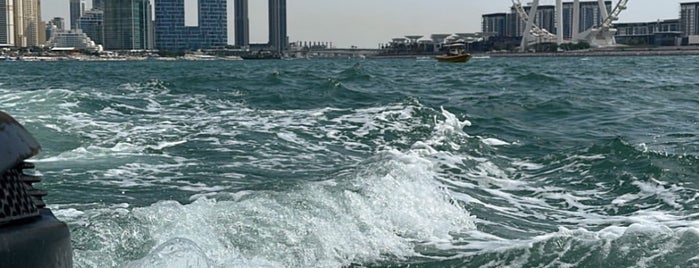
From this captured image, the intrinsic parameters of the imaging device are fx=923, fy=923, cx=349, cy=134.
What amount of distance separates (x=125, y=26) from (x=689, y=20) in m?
72.6

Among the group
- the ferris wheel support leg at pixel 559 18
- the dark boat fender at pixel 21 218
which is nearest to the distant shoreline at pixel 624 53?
the ferris wheel support leg at pixel 559 18

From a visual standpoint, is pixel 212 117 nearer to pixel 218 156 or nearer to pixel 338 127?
pixel 338 127

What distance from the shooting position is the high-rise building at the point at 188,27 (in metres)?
115

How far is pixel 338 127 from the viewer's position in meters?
12.3

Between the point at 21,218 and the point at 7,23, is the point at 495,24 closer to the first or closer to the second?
the point at 7,23

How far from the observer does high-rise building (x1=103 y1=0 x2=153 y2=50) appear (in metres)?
111

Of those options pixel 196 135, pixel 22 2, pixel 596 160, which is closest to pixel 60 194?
pixel 196 135

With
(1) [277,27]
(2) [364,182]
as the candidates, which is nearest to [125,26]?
(1) [277,27]

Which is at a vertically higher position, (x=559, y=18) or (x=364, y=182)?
(x=559, y=18)

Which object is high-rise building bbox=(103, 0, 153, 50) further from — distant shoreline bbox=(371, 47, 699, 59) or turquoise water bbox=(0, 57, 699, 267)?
turquoise water bbox=(0, 57, 699, 267)

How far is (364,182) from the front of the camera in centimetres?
683

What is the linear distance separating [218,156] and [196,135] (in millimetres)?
1733

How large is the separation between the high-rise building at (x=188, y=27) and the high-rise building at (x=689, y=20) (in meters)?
60.7

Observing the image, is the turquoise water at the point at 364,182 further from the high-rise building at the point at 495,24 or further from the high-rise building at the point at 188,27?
the high-rise building at the point at 495,24
